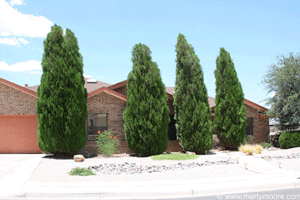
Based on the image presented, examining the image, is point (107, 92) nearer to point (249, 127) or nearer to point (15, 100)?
point (15, 100)

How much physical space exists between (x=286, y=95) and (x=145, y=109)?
10018mm

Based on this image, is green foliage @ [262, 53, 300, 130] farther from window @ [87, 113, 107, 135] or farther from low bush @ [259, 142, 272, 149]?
window @ [87, 113, 107, 135]

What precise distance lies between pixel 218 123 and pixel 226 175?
8.85m

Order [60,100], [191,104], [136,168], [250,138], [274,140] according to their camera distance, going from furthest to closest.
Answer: [274,140] → [250,138] → [191,104] → [60,100] → [136,168]

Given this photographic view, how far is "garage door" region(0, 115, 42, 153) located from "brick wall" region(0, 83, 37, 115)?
275 mm

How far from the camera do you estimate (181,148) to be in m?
16.7

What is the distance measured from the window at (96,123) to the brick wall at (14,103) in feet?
9.65

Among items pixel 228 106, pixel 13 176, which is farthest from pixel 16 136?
pixel 228 106

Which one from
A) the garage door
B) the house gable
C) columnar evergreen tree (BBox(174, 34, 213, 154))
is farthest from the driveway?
columnar evergreen tree (BBox(174, 34, 213, 154))

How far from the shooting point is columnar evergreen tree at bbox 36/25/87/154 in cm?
1360

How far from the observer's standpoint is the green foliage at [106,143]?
47.6 feet

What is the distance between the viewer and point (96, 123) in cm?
1745

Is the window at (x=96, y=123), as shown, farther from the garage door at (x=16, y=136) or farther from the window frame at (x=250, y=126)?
the window frame at (x=250, y=126)

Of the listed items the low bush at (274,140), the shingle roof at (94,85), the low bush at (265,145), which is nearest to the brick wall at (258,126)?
the low bush at (274,140)
